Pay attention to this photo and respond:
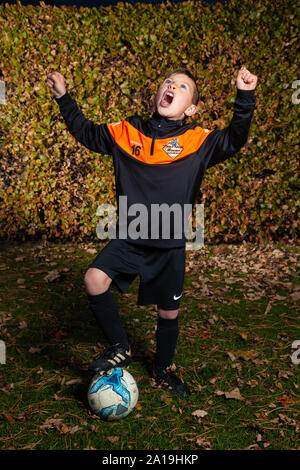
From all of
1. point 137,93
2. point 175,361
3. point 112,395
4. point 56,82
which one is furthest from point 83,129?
point 137,93

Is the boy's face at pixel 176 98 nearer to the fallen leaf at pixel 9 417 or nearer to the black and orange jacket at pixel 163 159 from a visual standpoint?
the black and orange jacket at pixel 163 159

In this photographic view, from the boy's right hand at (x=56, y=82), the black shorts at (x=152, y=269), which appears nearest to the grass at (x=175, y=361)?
the black shorts at (x=152, y=269)

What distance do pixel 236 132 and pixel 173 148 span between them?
0.44 meters

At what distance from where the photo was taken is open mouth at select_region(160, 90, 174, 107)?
9.65 ft

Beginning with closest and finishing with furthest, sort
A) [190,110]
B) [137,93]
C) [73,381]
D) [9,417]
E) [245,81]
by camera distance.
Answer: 1. [245,81]
2. [9,417]
3. [190,110]
4. [73,381]
5. [137,93]

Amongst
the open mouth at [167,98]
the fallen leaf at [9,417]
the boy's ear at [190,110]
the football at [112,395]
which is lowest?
the fallen leaf at [9,417]

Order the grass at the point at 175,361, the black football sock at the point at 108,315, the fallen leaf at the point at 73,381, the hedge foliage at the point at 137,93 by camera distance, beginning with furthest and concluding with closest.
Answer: the hedge foliage at the point at 137,93 → the fallen leaf at the point at 73,381 → the black football sock at the point at 108,315 → the grass at the point at 175,361

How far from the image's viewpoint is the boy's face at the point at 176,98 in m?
2.93

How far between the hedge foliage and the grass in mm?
1132

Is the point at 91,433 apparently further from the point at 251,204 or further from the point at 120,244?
the point at 251,204

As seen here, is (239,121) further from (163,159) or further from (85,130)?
(85,130)

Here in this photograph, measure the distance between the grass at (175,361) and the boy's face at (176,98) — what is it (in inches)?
80.4

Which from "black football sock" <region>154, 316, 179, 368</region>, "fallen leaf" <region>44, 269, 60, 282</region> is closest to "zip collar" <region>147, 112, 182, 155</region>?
"black football sock" <region>154, 316, 179, 368</region>

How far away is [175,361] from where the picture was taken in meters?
3.59
